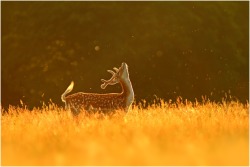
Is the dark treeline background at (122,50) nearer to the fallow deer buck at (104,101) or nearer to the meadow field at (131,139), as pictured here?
the fallow deer buck at (104,101)

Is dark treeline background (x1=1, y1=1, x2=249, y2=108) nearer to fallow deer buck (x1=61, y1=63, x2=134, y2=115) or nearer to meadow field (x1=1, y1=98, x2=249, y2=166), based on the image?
fallow deer buck (x1=61, y1=63, x2=134, y2=115)

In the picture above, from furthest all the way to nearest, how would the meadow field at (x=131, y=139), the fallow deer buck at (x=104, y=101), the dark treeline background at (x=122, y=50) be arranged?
the dark treeline background at (x=122, y=50) < the fallow deer buck at (x=104, y=101) < the meadow field at (x=131, y=139)

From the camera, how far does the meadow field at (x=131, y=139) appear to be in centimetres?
512

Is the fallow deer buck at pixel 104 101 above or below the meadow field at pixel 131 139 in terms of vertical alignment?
above

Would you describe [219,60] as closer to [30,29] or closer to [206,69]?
[206,69]

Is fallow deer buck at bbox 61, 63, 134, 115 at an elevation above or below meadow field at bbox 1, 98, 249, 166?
above

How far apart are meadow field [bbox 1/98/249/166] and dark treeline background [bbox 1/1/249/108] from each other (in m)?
4.42

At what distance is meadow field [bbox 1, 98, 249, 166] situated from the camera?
512 centimetres

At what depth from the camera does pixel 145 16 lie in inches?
567

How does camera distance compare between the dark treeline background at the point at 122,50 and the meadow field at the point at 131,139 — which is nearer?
the meadow field at the point at 131,139

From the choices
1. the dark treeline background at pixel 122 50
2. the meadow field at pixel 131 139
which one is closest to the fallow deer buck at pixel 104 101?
the meadow field at pixel 131 139

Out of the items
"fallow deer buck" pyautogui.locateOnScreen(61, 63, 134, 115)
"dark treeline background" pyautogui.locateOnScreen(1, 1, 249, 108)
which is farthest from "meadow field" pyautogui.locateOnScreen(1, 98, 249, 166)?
"dark treeline background" pyautogui.locateOnScreen(1, 1, 249, 108)

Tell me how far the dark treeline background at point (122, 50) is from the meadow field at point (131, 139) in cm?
442

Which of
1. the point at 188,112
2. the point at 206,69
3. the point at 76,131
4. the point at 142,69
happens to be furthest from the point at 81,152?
the point at 206,69
